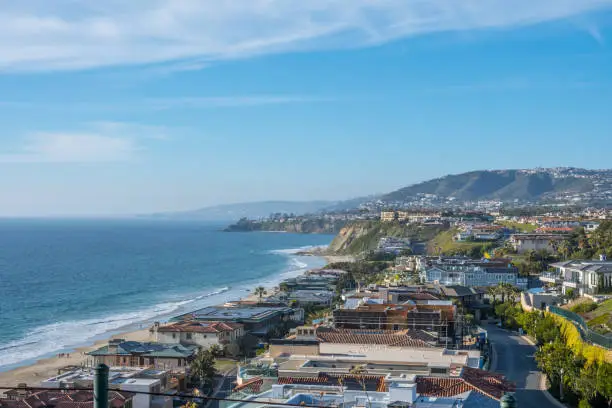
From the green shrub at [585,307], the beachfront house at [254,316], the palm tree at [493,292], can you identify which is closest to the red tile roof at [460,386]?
the green shrub at [585,307]

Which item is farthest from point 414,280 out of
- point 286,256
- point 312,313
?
point 286,256

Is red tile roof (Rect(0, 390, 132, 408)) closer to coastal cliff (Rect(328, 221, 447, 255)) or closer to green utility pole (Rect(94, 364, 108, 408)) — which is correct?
green utility pole (Rect(94, 364, 108, 408))

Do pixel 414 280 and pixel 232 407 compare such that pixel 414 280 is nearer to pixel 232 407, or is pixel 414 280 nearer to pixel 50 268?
pixel 232 407

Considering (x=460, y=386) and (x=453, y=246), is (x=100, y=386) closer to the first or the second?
(x=460, y=386)

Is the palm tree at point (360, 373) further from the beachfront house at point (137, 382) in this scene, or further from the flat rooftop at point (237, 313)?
the flat rooftop at point (237, 313)

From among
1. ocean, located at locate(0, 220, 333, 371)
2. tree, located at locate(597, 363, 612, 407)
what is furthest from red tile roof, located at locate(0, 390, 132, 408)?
ocean, located at locate(0, 220, 333, 371)

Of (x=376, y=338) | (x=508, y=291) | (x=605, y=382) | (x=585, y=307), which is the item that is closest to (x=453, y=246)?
(x=508, y=291)
